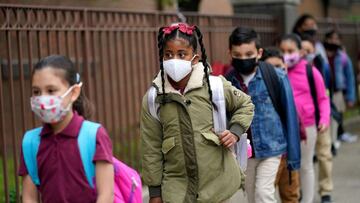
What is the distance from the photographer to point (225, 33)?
33.8 feet

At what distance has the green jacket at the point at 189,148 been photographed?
429 centimetres

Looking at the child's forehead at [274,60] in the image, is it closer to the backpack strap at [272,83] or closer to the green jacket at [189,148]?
the backpack strap at [272,83]

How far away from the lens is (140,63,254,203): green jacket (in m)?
4.29

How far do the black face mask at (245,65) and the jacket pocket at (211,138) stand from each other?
4.37 ft

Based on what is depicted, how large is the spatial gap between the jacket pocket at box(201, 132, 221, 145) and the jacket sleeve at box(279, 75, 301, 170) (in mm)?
1601

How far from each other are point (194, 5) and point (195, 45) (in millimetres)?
7802

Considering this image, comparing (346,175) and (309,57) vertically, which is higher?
(309,57)

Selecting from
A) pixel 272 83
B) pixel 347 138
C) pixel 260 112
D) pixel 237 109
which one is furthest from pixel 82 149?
pixel 347 138

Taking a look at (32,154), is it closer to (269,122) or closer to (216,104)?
(216,104)

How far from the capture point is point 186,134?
4.28 metres

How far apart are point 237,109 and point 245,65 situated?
109cm

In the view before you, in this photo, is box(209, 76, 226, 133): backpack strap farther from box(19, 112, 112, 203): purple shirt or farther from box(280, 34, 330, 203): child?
box(280, 34, 330, 203): child

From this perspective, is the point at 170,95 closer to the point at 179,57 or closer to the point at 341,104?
the point at 179,57

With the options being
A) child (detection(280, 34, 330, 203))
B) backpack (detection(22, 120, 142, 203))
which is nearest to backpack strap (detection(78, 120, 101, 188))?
backpack (detection(22, 120, 142, 203))
